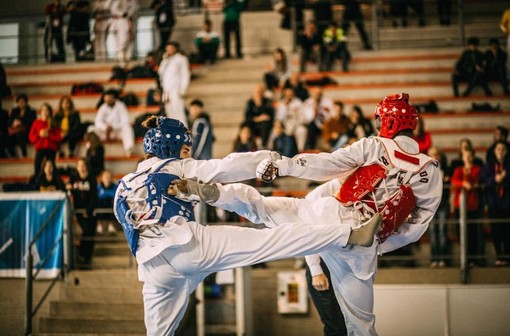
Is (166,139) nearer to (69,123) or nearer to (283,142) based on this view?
(283,142)

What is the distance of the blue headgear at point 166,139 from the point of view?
22.5 feet

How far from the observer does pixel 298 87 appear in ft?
46.3

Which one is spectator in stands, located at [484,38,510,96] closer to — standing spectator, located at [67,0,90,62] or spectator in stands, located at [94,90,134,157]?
spectator in stands, located at [94,90,134,157]

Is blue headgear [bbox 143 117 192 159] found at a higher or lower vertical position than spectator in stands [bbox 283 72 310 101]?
lower

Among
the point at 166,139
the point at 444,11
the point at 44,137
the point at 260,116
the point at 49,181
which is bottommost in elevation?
the point at 49,181

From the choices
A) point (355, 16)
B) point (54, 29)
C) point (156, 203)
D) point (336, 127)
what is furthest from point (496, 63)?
point (156, 203)

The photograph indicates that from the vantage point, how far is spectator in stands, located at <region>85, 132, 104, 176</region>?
12.7 meters

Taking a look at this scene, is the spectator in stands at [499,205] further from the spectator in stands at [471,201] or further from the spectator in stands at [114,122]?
the spectator in stands at [114,122]

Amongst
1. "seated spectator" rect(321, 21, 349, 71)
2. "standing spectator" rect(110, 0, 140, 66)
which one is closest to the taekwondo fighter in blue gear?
"seated spectator" rect(321, 21, 349, 71)

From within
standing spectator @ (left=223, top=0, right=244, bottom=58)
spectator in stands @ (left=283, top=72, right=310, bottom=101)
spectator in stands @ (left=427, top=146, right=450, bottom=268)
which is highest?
standing spectator @ (left=223, top=0, right=244, bottom=58)

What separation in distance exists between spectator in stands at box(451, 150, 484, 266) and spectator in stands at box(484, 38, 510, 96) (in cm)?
397

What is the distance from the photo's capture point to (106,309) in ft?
34.8

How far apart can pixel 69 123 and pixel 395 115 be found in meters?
8.20

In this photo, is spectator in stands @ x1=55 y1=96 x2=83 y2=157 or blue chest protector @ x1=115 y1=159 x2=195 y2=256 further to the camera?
spectator in stands @ x1=55 y1=96 x2=83 y2=157
